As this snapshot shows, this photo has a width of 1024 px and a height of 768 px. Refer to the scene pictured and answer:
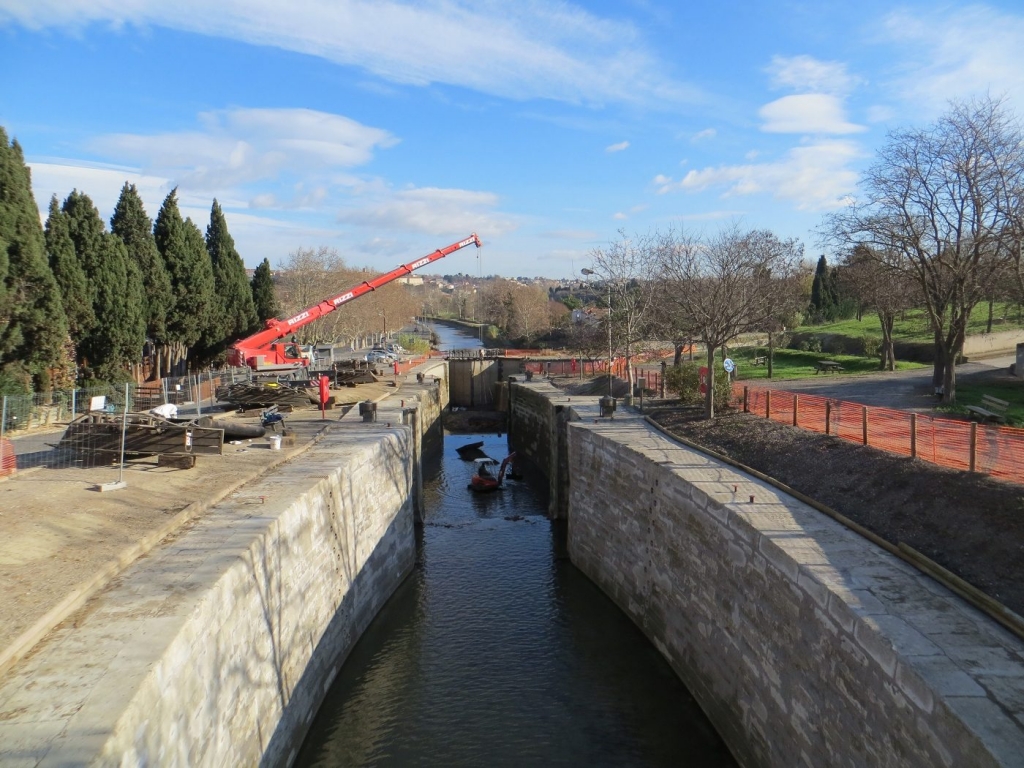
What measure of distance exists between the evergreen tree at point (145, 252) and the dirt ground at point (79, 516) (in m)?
17.2

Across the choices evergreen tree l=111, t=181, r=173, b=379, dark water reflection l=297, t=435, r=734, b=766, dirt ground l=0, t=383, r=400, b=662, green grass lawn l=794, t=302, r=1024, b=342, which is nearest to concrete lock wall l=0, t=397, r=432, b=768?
dirt ground l=0, t=383, r=400, b=662

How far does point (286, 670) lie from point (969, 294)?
20406mm

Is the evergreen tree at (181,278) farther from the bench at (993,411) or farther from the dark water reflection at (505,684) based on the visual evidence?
the bench at (993,411)

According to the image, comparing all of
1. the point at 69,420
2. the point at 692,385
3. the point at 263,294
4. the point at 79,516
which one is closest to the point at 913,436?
the point at 692,385

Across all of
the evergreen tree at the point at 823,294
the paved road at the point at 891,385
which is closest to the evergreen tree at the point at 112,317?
the paved road at the point at 891,385

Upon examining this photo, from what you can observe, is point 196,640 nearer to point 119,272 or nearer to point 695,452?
point 695,452

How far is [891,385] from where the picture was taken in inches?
984

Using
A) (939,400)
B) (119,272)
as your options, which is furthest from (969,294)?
(119,272)

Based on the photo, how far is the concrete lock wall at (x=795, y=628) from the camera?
21.4ft

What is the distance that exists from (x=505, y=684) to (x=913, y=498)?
796 centimetres

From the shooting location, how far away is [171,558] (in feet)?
31.1

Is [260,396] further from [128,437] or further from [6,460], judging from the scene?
[6,460]

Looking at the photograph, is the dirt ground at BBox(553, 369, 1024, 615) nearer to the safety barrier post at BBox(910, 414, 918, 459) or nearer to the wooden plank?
the safety barrier post at BBox(910, 414, 918, 459)

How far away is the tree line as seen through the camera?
20.0m
